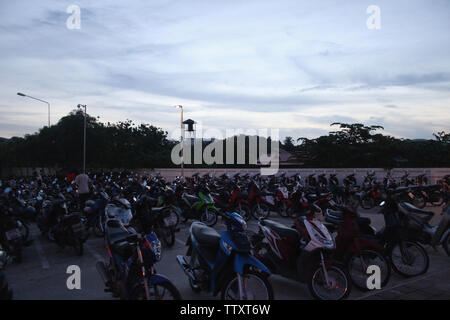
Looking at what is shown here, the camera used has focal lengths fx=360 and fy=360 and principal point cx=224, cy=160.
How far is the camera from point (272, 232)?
4773 millimetres

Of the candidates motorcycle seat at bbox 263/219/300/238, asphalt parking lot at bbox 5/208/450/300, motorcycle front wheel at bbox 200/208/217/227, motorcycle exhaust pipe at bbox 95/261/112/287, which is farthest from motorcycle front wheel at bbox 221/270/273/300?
motorcycle front wheel at bbox 200/208/217/227

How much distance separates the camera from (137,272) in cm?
339

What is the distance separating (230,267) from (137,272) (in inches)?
38.4

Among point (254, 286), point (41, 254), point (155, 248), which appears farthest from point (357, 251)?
point (41, 254)

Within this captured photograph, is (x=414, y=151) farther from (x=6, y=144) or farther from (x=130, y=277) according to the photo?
(x=6, y=144)

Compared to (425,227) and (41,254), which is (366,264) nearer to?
(425,227)

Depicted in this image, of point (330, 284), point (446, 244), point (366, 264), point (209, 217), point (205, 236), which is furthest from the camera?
point (209, 217)

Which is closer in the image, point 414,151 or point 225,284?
point 225,284

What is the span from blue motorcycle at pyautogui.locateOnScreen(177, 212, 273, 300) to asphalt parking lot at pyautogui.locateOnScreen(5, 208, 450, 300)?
1.70 feet

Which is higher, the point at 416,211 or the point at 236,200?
the point at 416,211

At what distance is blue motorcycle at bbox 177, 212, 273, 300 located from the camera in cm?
359

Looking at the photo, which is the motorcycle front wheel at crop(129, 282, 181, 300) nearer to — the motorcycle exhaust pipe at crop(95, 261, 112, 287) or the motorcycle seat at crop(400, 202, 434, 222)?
the motorcycle exhaust pipe at crop(95, 261, 112, 287)
